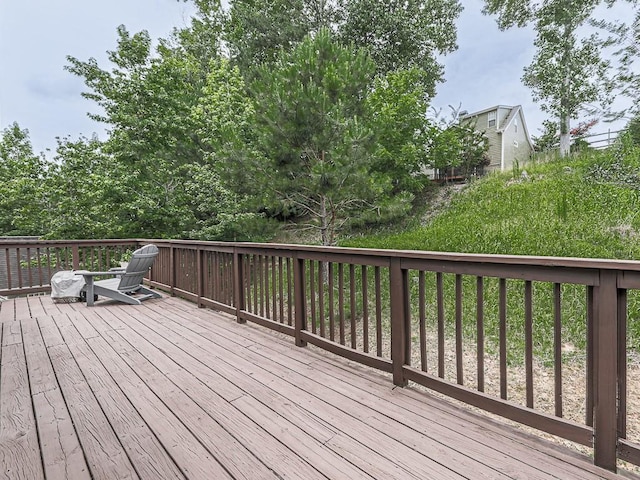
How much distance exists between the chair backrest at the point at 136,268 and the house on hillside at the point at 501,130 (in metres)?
14.8

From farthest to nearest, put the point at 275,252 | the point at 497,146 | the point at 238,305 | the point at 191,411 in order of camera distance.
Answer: the point at 497,146
the point at 238,305
the point at 275,252
the point at 191,411

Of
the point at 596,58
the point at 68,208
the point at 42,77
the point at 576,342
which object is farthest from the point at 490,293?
the point at 42,77

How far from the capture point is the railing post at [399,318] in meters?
2.22

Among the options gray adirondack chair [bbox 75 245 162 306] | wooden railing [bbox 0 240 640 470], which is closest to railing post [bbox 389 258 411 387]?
wooden railing [bbox 0 240 640 470]

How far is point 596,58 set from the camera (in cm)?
1109

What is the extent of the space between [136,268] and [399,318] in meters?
3.90

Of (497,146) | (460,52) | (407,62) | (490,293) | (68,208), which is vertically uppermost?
(460,52)

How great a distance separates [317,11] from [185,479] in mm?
15299

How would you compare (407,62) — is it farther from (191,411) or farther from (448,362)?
(191,411)

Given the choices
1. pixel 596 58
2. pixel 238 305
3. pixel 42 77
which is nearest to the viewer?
pixel 238 305

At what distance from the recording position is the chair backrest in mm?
4570

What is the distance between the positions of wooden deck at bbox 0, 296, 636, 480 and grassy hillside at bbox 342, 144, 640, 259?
5.12 metres

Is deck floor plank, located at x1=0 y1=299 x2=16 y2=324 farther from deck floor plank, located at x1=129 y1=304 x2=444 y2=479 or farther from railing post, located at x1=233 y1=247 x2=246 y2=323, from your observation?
deck floor plank, located at x1=129 y1=304 x2=444 y2=479

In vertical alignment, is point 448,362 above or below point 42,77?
below
